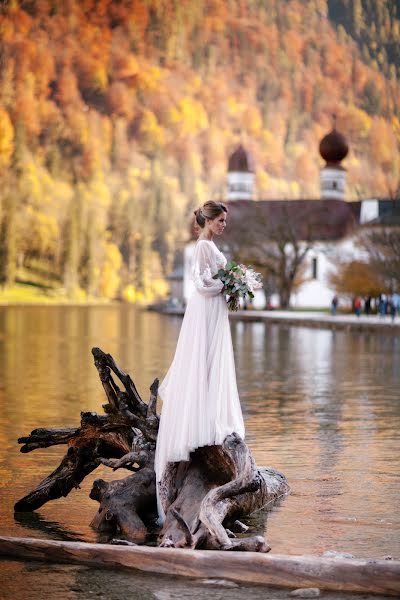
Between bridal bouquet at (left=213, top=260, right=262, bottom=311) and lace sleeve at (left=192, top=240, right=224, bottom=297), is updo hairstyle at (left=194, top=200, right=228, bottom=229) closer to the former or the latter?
lace sleeve at (left=192, top=240, right=224, bottom=297)

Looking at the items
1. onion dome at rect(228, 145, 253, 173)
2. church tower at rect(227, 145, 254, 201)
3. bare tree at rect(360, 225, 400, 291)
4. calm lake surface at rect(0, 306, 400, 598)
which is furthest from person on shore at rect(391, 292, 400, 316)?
onion dome at rect(228, 145, 253, 173)

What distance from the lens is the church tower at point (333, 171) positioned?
446ft

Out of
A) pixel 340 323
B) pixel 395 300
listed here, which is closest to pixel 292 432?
pixel 340 323

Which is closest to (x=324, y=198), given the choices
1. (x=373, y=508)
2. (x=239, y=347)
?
(x=239, y=347)

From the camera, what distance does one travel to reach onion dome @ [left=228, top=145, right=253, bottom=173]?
456 feet

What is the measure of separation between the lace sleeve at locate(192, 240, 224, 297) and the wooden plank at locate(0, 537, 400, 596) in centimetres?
228

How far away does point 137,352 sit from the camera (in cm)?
3353

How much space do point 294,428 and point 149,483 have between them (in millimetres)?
6275

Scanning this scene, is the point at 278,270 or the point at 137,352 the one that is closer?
the point at 137,352

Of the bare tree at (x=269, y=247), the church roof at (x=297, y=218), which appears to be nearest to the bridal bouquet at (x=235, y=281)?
the bare tree at (x=269, y=247)

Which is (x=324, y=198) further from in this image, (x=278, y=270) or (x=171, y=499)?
(x=171, y=499)

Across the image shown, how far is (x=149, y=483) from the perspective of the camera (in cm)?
963

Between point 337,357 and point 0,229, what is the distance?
531 ft

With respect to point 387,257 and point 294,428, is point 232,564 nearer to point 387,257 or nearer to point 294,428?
point 294,428
